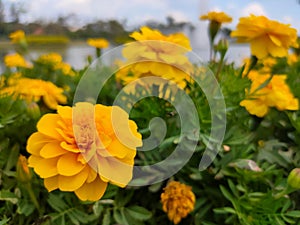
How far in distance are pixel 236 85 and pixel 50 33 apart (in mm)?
826

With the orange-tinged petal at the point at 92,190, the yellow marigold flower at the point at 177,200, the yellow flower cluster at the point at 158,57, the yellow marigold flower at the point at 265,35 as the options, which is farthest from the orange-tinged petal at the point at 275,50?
the orange-tinged petal at the point at 92,190

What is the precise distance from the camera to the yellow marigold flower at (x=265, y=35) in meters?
0.56

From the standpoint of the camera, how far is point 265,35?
58 cm

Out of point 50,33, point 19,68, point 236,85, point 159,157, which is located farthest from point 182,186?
point 50,33

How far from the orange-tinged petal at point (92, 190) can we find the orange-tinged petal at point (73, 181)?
0.04 feet

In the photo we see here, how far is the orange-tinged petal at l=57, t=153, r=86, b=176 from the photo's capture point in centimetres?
35

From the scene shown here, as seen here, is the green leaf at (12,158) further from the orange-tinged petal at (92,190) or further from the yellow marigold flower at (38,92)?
the orange-tinged petal at (92,190)

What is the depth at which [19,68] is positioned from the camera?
34.2 inches

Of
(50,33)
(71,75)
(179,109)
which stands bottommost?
(50,33)

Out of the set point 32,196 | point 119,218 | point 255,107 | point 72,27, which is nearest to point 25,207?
point 32,196

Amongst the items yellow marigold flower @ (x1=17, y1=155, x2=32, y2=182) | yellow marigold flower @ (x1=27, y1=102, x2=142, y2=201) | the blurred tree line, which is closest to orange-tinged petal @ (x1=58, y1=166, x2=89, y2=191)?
yellow marigold flower @ (x1=27, y1=102, x2=142, y2=201)

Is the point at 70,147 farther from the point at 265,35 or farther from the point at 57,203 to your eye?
the point at 265,35

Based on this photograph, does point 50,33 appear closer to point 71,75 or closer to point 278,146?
point 71,75

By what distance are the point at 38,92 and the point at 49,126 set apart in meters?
0.24
